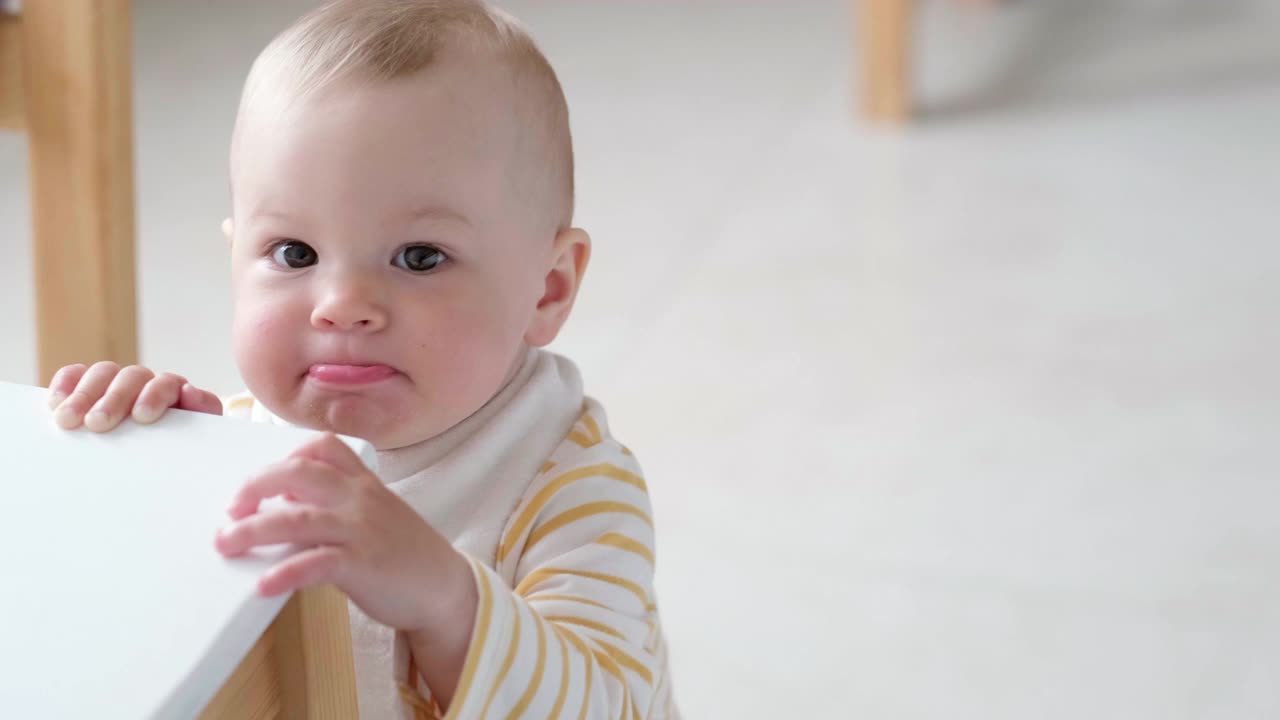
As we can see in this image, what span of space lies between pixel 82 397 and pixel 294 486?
11cm

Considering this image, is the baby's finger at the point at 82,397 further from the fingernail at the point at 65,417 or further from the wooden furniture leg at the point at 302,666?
the wooden furniture leg at the point at 302,666

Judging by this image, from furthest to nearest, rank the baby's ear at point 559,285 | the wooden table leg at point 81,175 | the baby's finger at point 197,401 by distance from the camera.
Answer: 1. the wooden table leg at point 81,175
2. the baby's ear at point 559,285
3. the baby's finger at point 197,401

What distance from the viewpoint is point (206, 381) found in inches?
68.4

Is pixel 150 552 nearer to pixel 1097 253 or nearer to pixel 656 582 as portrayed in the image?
pixel 656 582

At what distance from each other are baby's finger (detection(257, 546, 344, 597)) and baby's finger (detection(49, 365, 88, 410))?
5.4 inches

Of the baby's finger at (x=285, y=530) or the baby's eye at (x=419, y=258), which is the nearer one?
the baby's finger at (x=285, y=530)

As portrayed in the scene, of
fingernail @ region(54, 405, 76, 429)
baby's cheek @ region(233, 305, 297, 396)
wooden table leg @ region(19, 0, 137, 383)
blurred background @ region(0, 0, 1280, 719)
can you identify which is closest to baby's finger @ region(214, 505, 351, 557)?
fingernail @ region(54, 405, 76, 429)

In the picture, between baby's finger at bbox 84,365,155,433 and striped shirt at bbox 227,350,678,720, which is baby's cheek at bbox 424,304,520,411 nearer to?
striped shirt at bbox 227,350,678,720

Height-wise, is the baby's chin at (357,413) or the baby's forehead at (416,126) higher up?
the baby's forehead at (416,126)

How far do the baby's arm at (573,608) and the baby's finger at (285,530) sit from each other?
0.27 feet

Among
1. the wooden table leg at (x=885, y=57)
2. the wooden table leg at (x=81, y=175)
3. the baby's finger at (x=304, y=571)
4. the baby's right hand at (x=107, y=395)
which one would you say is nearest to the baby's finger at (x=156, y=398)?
the baby's right hand at (x=107, y=395)

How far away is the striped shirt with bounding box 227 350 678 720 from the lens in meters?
0.65

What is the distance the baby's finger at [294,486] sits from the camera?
498 millimetres

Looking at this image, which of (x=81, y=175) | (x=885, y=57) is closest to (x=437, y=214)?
(x=81, y=175)
